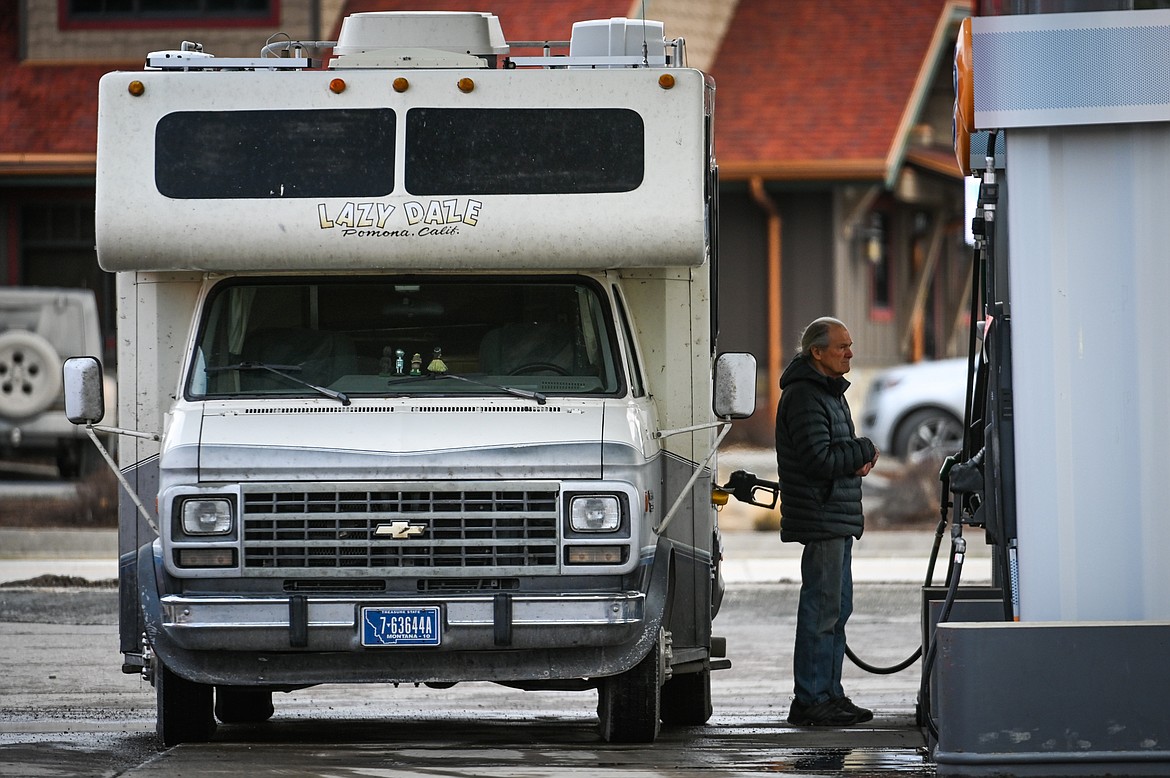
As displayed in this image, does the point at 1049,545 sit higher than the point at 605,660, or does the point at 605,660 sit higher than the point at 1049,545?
the point at 1049,545

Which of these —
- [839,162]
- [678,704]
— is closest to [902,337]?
[839,162]

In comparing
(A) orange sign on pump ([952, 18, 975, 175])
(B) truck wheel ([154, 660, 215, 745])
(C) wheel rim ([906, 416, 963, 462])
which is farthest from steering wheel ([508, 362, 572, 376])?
(C) wheel rim ([906, 416, 963, 462])

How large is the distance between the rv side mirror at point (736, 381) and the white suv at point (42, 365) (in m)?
14.8

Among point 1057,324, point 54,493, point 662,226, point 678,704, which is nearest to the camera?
point 1057,324

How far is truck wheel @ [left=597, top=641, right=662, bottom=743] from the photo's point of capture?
841 centimetres

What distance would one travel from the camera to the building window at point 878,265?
90.6 ft

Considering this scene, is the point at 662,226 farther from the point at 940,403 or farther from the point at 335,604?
the point at 940,403

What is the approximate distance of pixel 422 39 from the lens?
9.21 metres

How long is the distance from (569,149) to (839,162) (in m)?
17.6

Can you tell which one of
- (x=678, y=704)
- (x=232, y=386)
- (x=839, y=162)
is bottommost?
(x=678, y=704)

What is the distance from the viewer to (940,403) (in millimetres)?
22719

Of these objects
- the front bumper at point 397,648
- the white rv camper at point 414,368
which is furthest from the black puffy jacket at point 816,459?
the front bumper at point 397,648

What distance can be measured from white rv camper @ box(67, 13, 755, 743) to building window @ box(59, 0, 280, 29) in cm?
1842

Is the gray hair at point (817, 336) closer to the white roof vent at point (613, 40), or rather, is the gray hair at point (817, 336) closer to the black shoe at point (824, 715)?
the white roof vent at point (613, 40)
